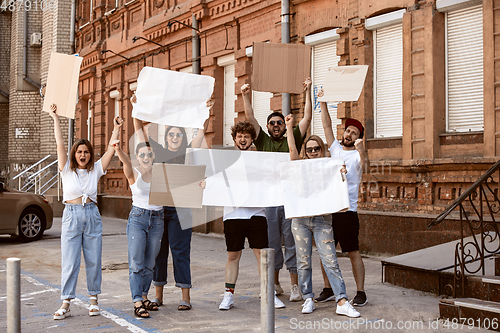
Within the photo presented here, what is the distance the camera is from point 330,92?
6.48 meters

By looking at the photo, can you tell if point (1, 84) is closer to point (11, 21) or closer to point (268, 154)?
point (11, 21)

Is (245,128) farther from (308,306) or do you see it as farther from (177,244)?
(308,306)

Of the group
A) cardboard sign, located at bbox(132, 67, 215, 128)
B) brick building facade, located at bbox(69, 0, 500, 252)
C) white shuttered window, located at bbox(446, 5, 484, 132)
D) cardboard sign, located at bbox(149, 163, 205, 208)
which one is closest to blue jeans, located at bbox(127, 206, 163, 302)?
cardboard sign, located at bbox(149, 163, 205, 208)

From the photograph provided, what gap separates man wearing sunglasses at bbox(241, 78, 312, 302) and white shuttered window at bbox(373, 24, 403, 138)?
4.63 meters

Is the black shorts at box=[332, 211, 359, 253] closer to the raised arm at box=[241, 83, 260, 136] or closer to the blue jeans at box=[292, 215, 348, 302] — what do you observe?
the blue jeans at box=[292, 215, 348, 302]

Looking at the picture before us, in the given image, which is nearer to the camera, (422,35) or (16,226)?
(422,35)

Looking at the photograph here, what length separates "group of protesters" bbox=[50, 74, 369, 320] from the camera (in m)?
6.01

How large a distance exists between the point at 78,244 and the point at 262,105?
8.53 m

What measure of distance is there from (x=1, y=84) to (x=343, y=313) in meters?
28.8

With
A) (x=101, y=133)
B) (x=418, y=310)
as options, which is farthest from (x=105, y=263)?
(x=101, y=133)

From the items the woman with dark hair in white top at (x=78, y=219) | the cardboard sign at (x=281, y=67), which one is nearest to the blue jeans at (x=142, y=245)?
the woman with dark hair in white top at (x=78, y=219)

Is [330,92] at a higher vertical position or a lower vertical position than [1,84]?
lower

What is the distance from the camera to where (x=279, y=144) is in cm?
647

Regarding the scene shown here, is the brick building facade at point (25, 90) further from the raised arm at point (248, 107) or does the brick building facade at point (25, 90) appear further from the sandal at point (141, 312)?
the sandal at point (141, 312)
